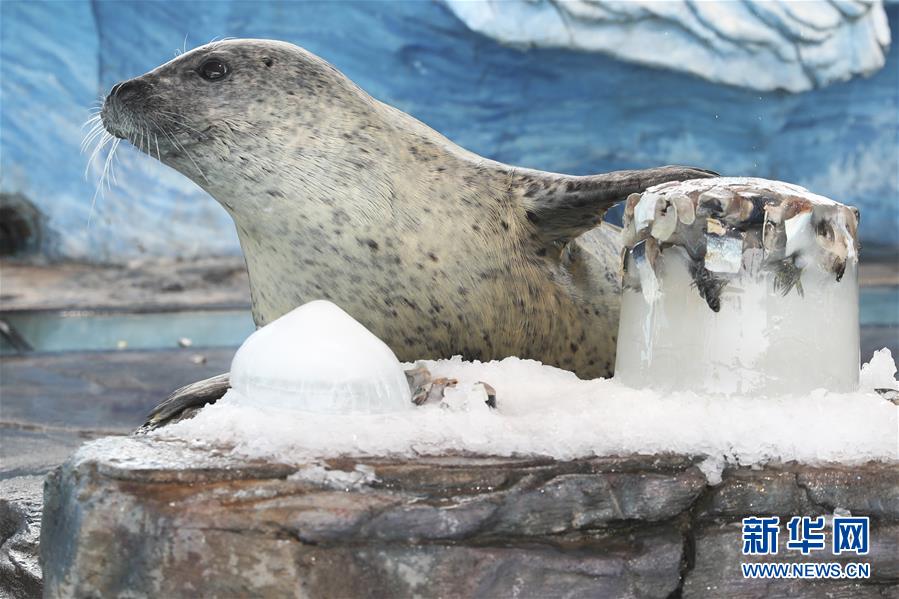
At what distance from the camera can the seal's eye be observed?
270 cm

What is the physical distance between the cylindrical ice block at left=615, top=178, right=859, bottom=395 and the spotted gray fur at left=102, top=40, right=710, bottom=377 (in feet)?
1.88

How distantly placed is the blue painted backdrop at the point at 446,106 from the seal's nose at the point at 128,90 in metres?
9.06

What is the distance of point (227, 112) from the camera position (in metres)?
2.64

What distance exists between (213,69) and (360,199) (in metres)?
0.52

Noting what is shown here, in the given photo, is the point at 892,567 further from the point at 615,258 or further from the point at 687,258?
the point at 615,258

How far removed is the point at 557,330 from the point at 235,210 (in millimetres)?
929

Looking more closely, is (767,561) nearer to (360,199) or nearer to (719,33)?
(360,199)

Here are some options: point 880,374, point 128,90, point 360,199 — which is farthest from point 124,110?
point 880,374

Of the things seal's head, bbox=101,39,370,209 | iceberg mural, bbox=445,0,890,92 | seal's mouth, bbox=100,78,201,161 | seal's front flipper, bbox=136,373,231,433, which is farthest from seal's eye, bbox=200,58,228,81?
iceberg mural, bbox=445,0,890,92

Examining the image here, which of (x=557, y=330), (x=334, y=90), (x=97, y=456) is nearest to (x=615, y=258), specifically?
(x=557, y=330)

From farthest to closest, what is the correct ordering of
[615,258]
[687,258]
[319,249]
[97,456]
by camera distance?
[615,258], [319,249], [687,258], [97,456]

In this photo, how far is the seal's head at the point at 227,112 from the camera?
2.62m

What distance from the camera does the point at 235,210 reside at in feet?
8.80

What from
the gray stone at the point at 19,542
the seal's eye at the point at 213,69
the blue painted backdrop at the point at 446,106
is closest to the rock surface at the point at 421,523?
the gray stone at the point at 19,542
